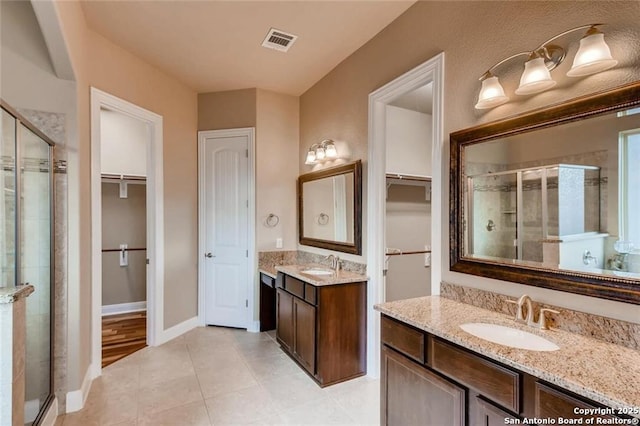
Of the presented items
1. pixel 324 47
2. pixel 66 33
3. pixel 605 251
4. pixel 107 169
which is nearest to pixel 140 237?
pixel 107 169

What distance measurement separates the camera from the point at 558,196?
1561 millimetres

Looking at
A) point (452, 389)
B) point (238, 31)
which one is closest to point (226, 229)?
point (238, 31)

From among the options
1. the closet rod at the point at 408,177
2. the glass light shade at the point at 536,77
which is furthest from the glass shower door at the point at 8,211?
the closet rod at the point at 408,177

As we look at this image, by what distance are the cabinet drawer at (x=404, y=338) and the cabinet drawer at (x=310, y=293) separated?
0.87 meters

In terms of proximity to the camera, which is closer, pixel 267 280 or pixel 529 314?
pixel 529 314

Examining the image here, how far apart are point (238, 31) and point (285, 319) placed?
2.67 metres

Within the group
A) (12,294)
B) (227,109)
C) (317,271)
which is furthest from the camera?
(227,109)

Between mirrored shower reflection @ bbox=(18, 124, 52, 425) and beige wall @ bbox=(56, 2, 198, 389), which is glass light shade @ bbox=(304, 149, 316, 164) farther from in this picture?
mirrored shower reflection @ bbox=(18, 124, 52, 425)

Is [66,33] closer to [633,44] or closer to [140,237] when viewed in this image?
[633,44]

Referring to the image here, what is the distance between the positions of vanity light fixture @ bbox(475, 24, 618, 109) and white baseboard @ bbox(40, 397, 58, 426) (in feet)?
10.7

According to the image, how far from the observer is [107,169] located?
4.30m

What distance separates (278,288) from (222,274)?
1041 millimetres

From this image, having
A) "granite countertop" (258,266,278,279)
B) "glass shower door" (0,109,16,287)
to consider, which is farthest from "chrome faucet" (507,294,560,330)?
"glass shower door" (0,109,16,287)

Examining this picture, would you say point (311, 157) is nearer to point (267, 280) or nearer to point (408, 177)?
point (408, 177)
